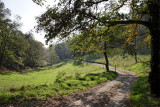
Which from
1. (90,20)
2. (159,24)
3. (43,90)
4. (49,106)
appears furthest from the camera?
(43,90)

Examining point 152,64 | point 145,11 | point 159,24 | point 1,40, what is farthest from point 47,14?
point 1,40

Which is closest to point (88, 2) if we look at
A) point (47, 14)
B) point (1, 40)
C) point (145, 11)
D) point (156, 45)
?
point (47, 14)

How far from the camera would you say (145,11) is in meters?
6.92

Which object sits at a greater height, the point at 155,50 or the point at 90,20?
the point at 90,20

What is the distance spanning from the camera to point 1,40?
77.3 feet

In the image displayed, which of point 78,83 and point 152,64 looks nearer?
point 152,64

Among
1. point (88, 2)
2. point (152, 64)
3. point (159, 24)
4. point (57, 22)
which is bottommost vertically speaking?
point (152, 64)

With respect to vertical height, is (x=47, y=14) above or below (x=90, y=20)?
above

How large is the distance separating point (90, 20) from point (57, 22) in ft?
7.99

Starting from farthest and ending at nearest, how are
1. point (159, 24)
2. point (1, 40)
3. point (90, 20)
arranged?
point (1, 40), point (90, 20), point (159, 24)

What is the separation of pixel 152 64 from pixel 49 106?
7.98 metres

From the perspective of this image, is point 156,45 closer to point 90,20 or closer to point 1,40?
point 90,20

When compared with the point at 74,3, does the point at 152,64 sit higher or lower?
lower

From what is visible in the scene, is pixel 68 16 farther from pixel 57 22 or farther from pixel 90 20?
pixel 90 20
